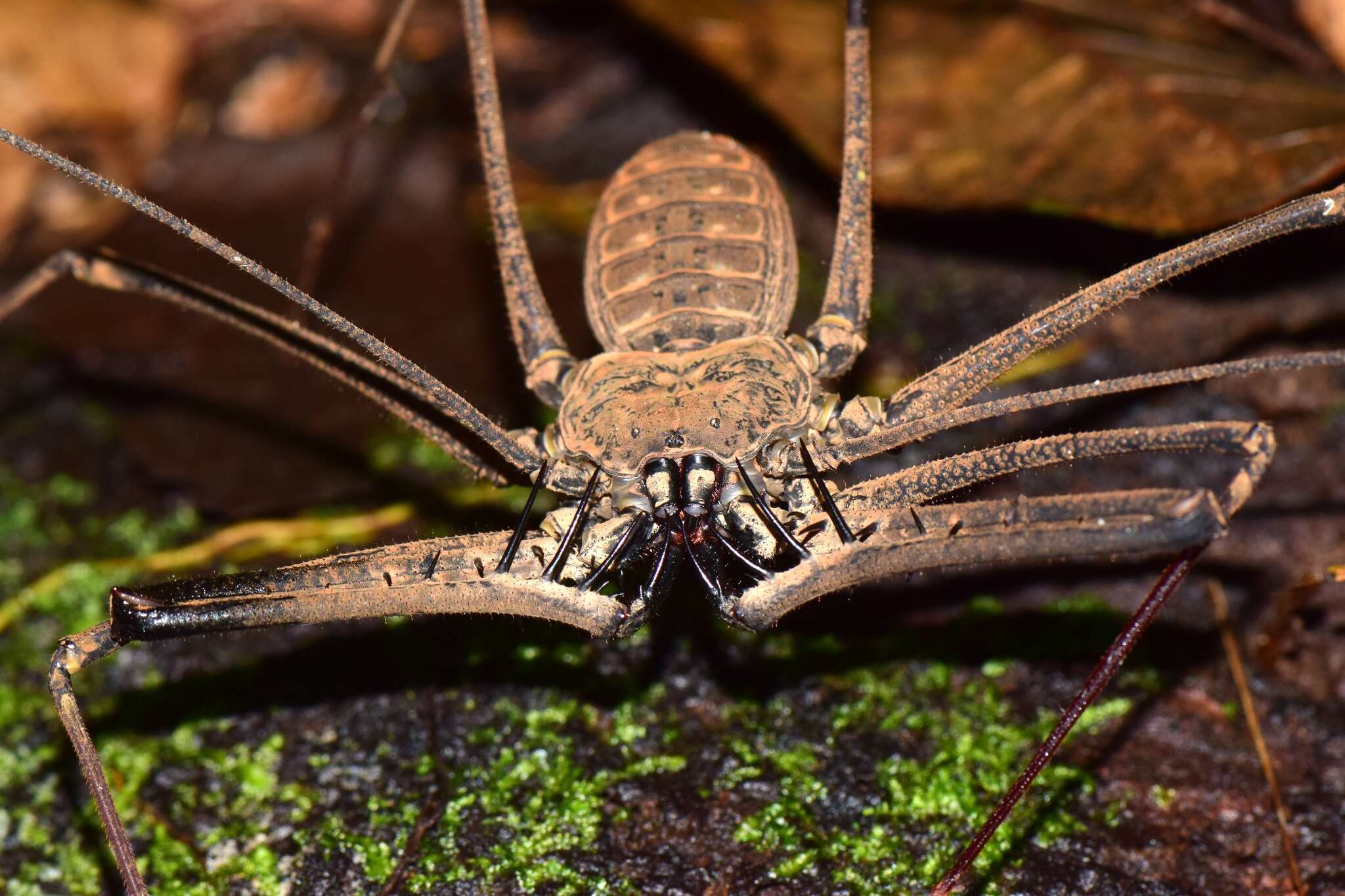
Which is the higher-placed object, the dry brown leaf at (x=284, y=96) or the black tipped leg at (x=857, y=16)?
the dry brown leaf at (x=284, y=96)

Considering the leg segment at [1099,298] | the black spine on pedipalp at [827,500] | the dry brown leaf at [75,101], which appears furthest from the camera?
the dry brown leaf at [75,101]

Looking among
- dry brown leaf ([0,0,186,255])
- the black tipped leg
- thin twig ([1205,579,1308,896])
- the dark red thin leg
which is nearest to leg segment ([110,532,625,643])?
the dark red thin leg

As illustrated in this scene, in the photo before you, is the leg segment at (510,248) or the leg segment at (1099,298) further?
the leg segment at (510,248)

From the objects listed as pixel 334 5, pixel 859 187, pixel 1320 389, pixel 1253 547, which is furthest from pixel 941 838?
pixel 334 5

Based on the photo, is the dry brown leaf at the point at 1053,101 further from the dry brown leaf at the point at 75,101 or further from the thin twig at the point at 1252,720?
the dry brown leaf at the point at 75,101

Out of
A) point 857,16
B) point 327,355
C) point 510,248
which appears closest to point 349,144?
point 510,248

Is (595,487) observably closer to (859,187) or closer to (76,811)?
(859,187)

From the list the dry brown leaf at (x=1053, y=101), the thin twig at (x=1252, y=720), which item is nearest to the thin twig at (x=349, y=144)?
the dry brown leaf at (x=1053, y=101)

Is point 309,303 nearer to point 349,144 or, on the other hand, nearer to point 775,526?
point 775,526
